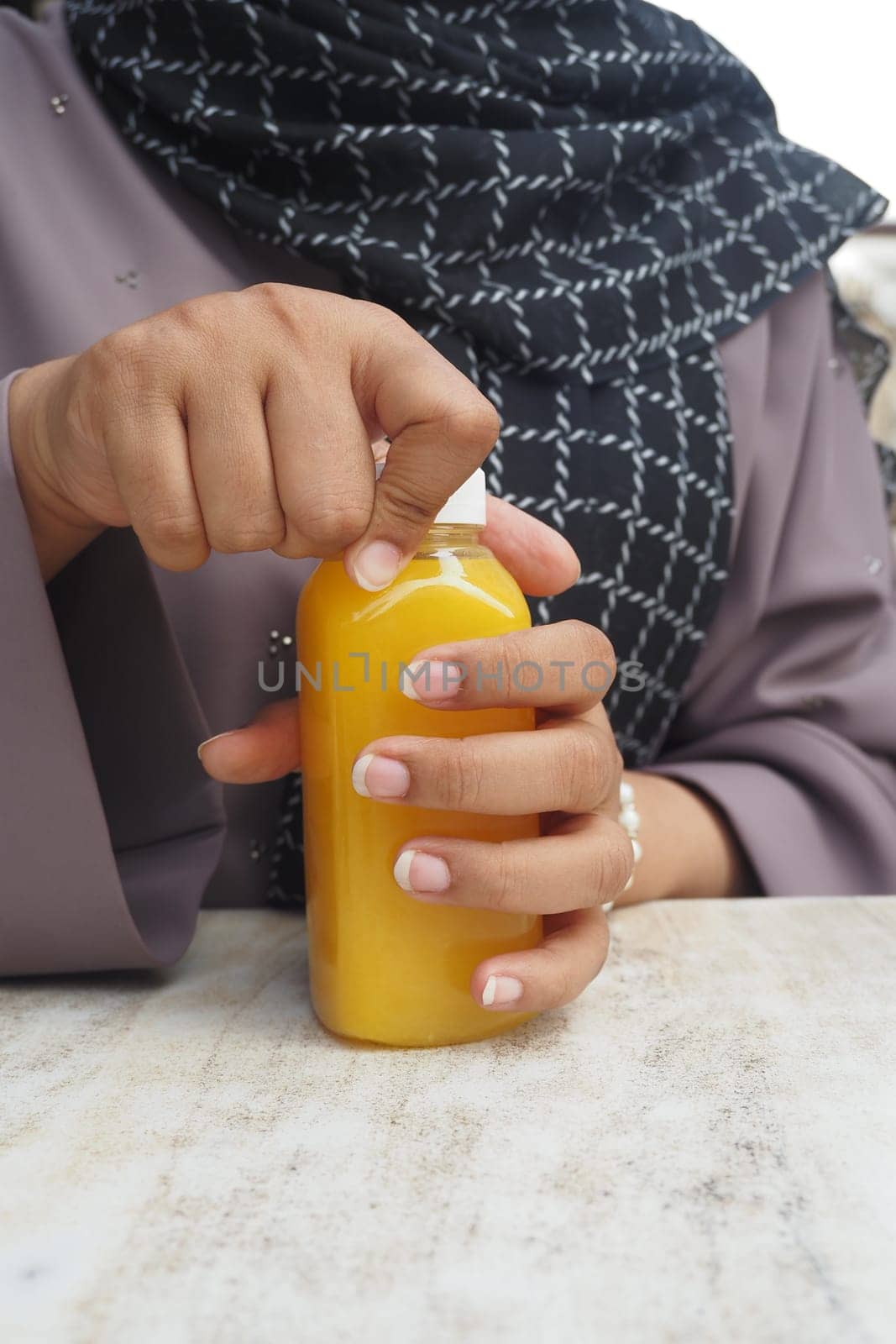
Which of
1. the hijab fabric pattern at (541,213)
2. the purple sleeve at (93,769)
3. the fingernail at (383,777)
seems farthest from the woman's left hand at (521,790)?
the hijab fabric pattern at (541,213)

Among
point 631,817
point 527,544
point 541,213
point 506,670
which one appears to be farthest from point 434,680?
point 541,213

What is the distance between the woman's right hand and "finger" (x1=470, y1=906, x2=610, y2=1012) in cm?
15

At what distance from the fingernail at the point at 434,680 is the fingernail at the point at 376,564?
0.03m

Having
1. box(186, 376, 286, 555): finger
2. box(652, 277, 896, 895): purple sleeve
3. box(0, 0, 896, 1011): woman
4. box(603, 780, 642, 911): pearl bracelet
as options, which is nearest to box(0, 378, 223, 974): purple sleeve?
box(0, 0, 896, 1011): woman

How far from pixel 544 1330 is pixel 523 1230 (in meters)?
0.04

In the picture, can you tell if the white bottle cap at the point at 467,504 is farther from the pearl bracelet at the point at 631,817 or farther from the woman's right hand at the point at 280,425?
the pearl bracelet at the point at 631,817

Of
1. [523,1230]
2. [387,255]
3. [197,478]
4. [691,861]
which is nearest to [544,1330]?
[523,1230]

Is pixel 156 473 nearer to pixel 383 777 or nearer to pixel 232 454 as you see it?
pixel 232 454

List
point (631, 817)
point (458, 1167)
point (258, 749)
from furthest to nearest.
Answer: point (631, 817) < point (258, 749) < point (458, 1167)

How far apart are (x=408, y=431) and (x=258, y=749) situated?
16 cm

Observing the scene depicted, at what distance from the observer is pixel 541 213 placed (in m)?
0.66

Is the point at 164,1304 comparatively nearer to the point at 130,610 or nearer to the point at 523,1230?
the point at 523,1230

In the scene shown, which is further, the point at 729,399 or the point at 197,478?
the point at 729,399

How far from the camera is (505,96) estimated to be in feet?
2.08
